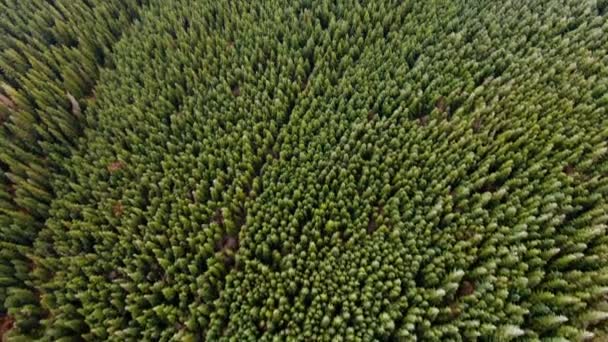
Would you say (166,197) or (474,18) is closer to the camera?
(166,197)

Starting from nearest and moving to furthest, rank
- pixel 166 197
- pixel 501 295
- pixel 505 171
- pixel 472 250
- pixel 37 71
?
pixel 501 295 < pixel 472 250 < pixel 505 171 < pixel 166 197 < pixel 37 71

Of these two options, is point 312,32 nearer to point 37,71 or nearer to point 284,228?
point 284,228

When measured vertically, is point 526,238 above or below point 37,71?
below

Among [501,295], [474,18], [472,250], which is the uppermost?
[474,18]

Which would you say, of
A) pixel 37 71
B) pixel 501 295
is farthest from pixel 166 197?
pixel 501 295

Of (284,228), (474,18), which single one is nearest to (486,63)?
(474,18)

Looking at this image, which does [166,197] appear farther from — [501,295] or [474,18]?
[474,18]

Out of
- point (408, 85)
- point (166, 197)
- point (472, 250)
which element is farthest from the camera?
point (408, 85)
